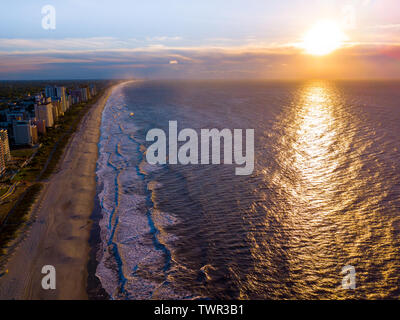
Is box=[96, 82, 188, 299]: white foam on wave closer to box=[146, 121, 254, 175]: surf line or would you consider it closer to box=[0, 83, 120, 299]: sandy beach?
box=[0, 83, 120, 299]: sandy beach

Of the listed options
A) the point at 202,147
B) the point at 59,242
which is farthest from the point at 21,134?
the point at 59,242

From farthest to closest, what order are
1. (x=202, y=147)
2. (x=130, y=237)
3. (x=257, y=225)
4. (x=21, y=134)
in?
(x=21, y=134) < (x=202, y=147) < (x=257, y=225) < (x=130, y=237)

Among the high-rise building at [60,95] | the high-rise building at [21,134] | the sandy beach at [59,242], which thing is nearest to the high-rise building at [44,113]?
the high-rise building at [21,134]

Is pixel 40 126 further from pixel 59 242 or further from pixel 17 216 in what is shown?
pixel 59 242
